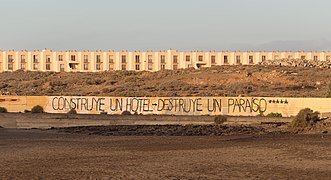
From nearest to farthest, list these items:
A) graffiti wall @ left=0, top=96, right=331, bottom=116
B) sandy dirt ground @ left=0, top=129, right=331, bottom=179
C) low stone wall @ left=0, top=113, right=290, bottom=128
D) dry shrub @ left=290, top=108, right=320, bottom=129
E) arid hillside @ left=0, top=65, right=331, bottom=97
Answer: sandy dirt ground @ left=0, top=129, right=331, bottom=179 < dry shrub @ left=290, top=108, right=320, bottom=129 < low stone wall @ left=0, top=113, right=290, bottom=128 < graffiti wall @ left=0, top=96, right=331, bottom=116 < arid hillside @ left=0, top=65, right=331, bottom=97

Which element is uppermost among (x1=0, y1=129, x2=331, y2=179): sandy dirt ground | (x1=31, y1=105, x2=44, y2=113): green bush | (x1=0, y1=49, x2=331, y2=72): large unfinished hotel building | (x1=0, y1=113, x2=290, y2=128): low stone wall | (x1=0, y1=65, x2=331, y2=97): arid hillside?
(x1=0, y1=49, x2=331, y2=72): large unfinished hotel building

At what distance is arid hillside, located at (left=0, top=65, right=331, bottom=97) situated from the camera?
285 ft

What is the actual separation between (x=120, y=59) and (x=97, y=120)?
96.4 meters

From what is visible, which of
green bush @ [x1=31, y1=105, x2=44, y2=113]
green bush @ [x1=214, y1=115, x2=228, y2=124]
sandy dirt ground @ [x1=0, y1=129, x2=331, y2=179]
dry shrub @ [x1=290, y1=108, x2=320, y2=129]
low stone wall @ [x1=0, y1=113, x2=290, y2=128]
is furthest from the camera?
green bush @ [x1=31, y1=105, x2=44, y2=113]

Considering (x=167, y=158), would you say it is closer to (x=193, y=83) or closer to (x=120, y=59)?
(x=193, y=83)

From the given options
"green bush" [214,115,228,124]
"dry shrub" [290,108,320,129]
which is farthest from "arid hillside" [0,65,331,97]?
"dry shrub" [290,108,320,129]

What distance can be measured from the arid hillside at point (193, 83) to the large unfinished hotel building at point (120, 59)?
26590mm

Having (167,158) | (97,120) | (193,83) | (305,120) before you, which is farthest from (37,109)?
(193,83)

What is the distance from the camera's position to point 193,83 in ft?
315

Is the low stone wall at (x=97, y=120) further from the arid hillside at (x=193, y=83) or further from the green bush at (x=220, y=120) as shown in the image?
the arid hillside at (x=193, y=83)

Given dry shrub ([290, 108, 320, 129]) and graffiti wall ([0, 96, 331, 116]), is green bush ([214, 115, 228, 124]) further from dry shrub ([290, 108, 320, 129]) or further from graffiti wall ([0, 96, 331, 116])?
dry shrub ([290, 108, 320, 129])

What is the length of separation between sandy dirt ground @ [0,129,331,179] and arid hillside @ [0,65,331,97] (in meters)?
50.3

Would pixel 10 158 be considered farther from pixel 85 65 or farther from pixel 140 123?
pixel 85 65

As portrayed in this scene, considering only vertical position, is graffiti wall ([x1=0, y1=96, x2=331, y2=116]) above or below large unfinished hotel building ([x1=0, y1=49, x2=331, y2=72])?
below
